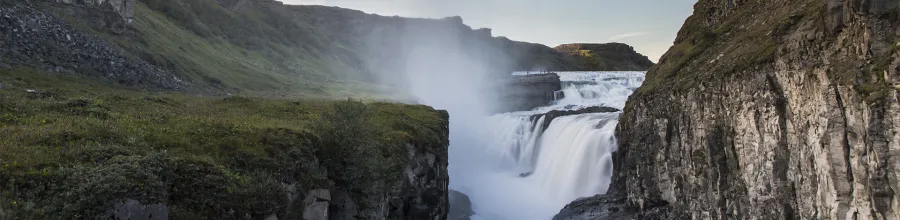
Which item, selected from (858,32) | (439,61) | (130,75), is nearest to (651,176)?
(858,32)

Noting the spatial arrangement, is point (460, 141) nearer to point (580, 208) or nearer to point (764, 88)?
point (580, 208)

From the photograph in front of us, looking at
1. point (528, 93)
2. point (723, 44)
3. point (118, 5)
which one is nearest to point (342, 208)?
point (723, 44)

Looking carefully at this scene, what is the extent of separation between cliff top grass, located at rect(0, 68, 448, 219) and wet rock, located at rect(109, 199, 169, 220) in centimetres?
19

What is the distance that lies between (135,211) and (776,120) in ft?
73.0

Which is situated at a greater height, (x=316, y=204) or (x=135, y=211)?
(x=135, y=211)

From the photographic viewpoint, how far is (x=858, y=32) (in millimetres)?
18141

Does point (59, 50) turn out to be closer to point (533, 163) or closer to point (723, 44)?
point (723, 44)

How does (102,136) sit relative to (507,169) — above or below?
above

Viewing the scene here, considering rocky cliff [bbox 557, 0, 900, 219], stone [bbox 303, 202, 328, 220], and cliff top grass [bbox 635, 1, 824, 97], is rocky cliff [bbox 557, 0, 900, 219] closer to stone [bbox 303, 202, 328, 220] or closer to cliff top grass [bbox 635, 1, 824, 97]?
cliff top grass [bbox 635, 1, 824, 97]

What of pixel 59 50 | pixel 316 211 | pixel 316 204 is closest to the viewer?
pixel 316 211

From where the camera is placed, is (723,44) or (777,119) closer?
(777,119)

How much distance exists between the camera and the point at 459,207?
50469 millimetres

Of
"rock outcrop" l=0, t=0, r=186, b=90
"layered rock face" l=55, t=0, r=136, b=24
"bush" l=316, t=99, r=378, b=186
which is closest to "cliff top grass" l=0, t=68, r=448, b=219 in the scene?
"bush" l=316, t=99, r=378, b=186

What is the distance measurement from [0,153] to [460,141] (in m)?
65.9
